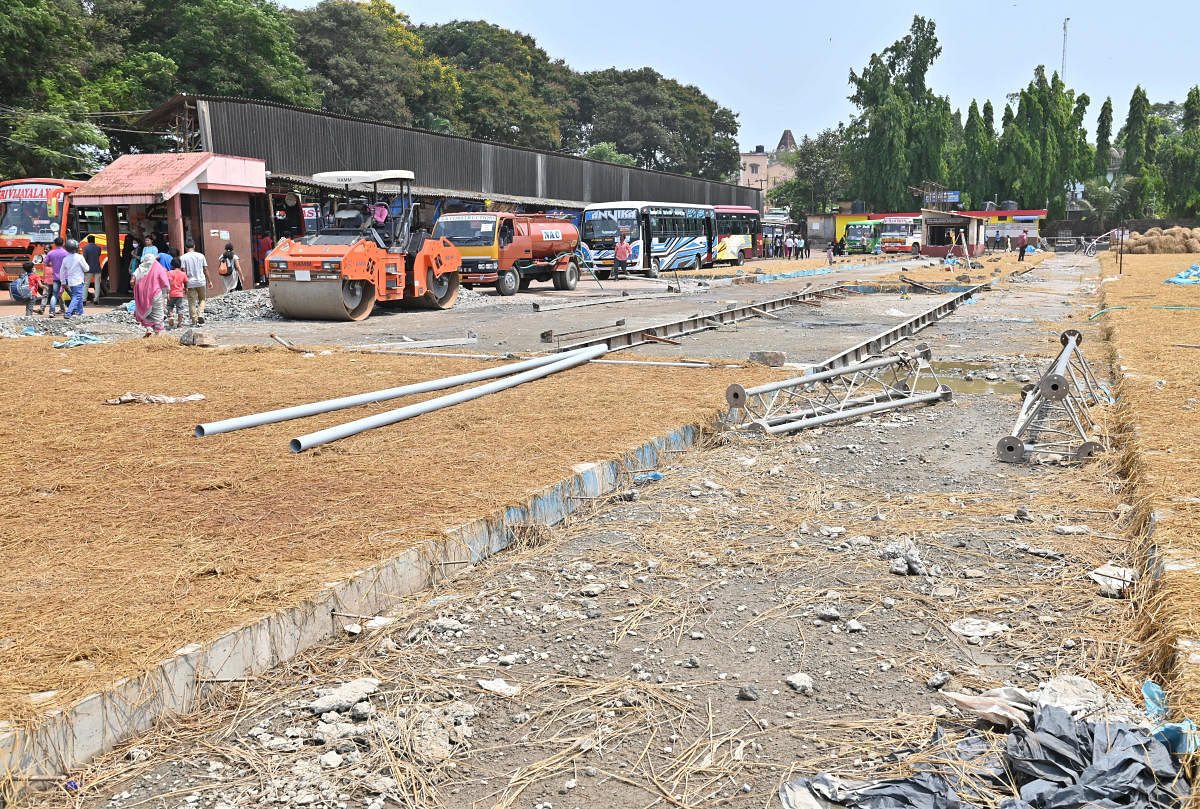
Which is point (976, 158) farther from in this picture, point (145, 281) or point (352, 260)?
point (145, 281)

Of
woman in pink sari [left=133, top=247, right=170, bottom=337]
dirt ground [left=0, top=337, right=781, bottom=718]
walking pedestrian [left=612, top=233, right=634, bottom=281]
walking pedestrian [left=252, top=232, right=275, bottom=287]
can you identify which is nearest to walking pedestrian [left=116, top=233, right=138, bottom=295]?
walking pedestrian [left=252, top=232, right=275, bottom=287]

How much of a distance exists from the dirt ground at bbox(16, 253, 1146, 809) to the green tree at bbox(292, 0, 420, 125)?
1951 inches

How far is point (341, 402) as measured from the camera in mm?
8562

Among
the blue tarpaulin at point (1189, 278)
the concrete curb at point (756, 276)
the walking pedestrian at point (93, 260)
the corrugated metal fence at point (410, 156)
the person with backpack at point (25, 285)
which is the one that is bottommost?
the blue tarpaulin at point (1189, 278)

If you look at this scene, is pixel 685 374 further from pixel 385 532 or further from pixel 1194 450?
pixel 385 532

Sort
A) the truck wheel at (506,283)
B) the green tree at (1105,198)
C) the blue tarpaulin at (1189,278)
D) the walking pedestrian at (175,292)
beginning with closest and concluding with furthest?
the walking pedestrian at (175,292)
the truck wheel at (506,283)
the blue tarpaulin at (1189,278)
the green tree at (1105,198)

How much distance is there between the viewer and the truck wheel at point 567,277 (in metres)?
29.7

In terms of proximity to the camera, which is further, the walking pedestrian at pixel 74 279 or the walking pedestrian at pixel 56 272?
the walking pedestrian at pixel 56 272

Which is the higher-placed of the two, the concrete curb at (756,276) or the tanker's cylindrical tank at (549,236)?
the tanker's cylindrical tank at (549,236)

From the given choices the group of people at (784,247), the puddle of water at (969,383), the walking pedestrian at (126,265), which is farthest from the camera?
the group of people at (784,247)

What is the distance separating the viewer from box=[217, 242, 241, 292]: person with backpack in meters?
23.4

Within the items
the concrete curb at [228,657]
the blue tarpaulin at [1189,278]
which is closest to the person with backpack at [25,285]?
the concrete curb at [228,657]

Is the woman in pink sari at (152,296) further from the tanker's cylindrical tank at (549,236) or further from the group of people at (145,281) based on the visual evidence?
the tanker's cylindrical tank at (549,236)

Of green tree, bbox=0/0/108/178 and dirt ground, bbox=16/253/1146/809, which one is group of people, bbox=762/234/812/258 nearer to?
green tree, bbox=0/0/108/178
